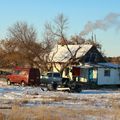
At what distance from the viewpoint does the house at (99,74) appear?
5831 centimetres

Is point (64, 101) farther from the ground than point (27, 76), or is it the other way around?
point (27, 76)

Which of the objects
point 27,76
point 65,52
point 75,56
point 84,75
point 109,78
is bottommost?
point 27,76

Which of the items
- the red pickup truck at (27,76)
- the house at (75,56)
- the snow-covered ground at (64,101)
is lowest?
the snow-covered ground at (64,101)

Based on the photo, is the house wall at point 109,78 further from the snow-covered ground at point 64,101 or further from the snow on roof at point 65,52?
the snow-covered ground at point 64,101

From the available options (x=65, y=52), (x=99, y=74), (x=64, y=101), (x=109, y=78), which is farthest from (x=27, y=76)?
(x=64, y=101)

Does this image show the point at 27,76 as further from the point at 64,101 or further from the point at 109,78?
the point at 64,101

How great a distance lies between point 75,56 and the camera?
62.9 meters

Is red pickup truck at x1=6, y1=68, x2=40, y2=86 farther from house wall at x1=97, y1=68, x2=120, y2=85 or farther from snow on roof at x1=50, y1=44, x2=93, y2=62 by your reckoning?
snow on roof at x1=50, y1=44, x2=93, y2=62

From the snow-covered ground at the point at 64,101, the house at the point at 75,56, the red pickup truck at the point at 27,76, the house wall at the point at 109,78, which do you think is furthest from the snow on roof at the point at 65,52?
the snow-covered ground at the point at 64,101

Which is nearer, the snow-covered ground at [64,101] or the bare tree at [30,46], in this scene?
the snow-covered ground at [64,101]

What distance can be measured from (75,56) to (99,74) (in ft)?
19.2

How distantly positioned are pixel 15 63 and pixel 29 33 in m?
5.35

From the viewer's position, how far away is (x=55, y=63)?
64.7 meters

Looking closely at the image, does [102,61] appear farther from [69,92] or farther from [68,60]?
[69,92]
